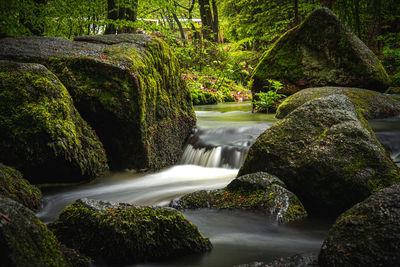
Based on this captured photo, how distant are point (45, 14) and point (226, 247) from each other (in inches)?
237

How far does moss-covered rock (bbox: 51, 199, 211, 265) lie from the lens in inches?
82.7

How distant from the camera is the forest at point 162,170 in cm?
203

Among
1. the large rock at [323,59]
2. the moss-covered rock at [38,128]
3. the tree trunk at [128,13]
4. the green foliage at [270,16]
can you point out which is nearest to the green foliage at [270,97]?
the large rock at [323,59]

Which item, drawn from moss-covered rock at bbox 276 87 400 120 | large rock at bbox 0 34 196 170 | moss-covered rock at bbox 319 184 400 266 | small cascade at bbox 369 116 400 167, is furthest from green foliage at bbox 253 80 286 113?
moss-covered rock at bbox 319 184 400 266

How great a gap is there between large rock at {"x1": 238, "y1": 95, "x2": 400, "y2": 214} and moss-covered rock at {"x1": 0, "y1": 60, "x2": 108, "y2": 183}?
7.24 feet

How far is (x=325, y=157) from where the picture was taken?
10.6 ft

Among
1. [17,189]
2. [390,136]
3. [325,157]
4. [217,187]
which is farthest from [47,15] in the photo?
[390,136]

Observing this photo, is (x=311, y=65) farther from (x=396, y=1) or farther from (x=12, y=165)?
(x=396, y=1)

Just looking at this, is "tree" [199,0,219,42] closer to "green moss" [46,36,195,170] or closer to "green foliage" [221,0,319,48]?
"green foliage" [221,0,319,48]

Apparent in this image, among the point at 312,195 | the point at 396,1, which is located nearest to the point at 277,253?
the point at 312,195

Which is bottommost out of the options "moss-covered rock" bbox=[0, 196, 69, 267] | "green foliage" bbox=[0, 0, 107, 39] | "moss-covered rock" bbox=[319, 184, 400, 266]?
"moss-covered rock" bbox=[319, 184, 400, 266]

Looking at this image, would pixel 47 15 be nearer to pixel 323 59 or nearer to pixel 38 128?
pixel 38 128

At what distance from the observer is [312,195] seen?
3.30 metres

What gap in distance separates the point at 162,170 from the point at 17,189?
2.44m
